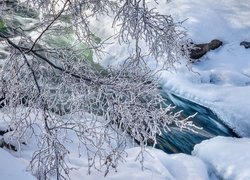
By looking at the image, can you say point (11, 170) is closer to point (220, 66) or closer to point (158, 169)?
point (158, 169)

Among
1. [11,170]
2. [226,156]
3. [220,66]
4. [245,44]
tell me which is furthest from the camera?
[245,44]

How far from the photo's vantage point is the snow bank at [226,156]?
4.89m

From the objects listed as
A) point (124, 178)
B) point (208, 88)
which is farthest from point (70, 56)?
point (208, 88)

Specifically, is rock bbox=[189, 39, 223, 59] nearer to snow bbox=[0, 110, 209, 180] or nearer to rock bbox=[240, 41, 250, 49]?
rock bbox=[240, 41, 250, 49]

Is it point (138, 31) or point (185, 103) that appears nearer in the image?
point (138, 31)

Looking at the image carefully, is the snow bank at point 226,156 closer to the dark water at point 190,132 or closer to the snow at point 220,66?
the dark water at point 190,132

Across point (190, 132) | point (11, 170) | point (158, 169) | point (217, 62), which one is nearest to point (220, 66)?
point (217, 62)

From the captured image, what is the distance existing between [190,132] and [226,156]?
124 cm

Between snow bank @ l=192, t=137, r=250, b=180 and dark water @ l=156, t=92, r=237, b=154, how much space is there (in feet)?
1.23

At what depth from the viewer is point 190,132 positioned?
20.9 ft

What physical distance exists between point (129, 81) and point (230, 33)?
7.39m

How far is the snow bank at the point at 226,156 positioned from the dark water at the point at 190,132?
0.38 metres

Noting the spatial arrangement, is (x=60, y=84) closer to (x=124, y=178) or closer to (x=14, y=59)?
(x=14, y=59)

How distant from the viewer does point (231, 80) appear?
8.22m
